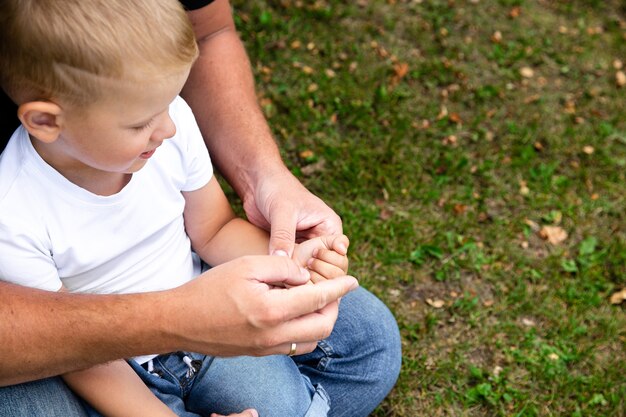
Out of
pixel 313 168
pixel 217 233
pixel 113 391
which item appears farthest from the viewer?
pixel 313 168

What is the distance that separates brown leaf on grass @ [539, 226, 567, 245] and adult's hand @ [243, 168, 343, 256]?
80.7 inches

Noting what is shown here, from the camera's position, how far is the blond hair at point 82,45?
5.45ft

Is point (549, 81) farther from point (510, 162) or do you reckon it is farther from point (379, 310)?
point (379, 310)

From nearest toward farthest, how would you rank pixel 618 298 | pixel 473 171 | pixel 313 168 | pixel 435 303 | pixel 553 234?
pixel 435 303
pixel 618 298
pixel 553 234
pixel 313 168
pixel 473 171

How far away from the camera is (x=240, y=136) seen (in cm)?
270

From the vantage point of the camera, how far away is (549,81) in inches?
209

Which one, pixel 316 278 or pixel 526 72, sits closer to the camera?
pixel 316 278

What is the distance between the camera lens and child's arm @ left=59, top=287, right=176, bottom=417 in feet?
6.71

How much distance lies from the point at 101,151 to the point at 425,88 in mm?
3532

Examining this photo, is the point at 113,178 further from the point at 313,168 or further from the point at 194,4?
the point at 313,168

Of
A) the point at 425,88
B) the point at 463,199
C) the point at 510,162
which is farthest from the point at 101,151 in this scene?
the point at 425,88

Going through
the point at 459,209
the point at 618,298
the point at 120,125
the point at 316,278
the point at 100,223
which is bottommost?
the point at 618,298

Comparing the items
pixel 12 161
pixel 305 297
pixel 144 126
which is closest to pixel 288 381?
pixel 305 297

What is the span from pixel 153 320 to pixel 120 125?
0.53 meters
